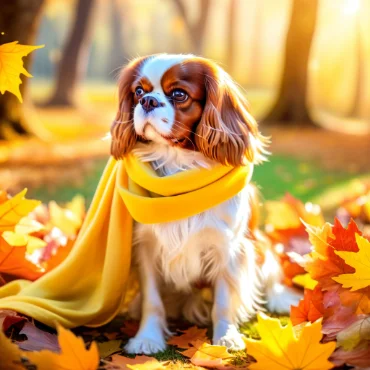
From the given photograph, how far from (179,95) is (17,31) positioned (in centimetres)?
179

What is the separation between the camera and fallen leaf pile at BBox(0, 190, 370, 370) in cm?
145

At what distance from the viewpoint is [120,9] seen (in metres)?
3.68

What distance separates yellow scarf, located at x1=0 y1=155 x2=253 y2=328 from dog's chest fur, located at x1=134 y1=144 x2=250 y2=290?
0.12 ft

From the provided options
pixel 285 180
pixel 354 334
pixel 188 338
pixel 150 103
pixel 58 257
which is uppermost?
pixel 150 103

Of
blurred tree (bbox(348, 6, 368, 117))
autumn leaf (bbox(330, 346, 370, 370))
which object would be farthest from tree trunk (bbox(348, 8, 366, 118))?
→ autumn leaf (bbox(330, 346, 370, 370))

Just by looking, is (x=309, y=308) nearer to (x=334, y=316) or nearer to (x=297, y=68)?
(x=334, y=316)

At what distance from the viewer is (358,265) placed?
153 cm

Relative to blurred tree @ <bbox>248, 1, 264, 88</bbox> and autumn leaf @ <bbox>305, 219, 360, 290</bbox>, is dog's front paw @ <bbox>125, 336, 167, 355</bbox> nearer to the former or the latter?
autumn leaf @ <bbox>305, 219, 360, 290</bbox>

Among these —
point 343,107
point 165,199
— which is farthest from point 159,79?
point 343,107

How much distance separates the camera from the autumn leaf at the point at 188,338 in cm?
188

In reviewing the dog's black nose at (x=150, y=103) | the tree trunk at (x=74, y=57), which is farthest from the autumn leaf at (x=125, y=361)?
the tree trunk at (x=74, y=57)

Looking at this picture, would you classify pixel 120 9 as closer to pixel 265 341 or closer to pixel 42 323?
pixel 42 323

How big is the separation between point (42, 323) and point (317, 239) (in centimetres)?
86

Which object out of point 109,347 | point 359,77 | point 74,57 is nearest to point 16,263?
point 109,347
